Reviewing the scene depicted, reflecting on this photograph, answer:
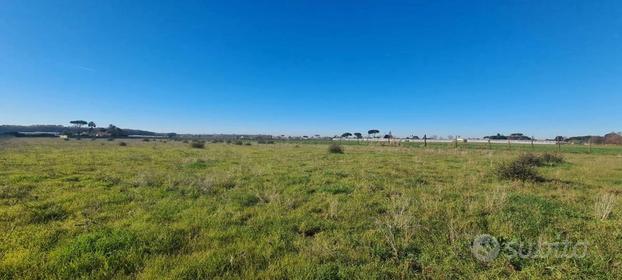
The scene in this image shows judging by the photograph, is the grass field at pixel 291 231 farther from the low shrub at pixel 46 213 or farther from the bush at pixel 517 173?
the bush at pixel 517 173

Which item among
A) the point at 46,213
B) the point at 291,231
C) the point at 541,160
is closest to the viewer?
the point at 291,231

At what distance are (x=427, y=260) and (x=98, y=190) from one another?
1042 cm

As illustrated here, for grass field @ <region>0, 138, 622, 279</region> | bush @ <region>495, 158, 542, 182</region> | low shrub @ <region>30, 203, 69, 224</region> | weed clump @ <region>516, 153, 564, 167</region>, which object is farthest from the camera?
weed clump @ <region>516, 153, 564, 167</region>

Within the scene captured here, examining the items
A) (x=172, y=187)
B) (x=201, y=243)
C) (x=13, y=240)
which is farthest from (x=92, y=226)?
(x=172, y=187)

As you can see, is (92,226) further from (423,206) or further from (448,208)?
(448,208)

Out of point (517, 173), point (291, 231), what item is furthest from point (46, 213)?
point (517, 173)

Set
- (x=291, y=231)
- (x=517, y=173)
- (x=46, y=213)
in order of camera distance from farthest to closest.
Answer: (x=517, y=173) < (x=46, y=213) < (x=291, y=231)

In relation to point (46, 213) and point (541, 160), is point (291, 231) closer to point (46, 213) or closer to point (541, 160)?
point (46, 213)

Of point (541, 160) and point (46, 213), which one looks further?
point (541, 160)

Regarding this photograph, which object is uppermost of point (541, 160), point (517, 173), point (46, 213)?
point (541, 160)

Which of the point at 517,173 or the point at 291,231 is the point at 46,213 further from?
the point at 517,173

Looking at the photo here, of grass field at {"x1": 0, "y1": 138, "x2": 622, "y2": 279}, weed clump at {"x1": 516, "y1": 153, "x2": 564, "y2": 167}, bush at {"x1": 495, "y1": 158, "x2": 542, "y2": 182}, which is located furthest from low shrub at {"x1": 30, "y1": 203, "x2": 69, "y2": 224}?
weed clump at {"x1": 516, "y1": 153, "x2": 564, "y2": 167}

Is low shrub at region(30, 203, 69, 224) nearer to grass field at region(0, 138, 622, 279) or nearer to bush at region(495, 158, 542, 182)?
grass field at region(0, 138, 622, 279)

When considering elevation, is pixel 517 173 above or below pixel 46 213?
above
